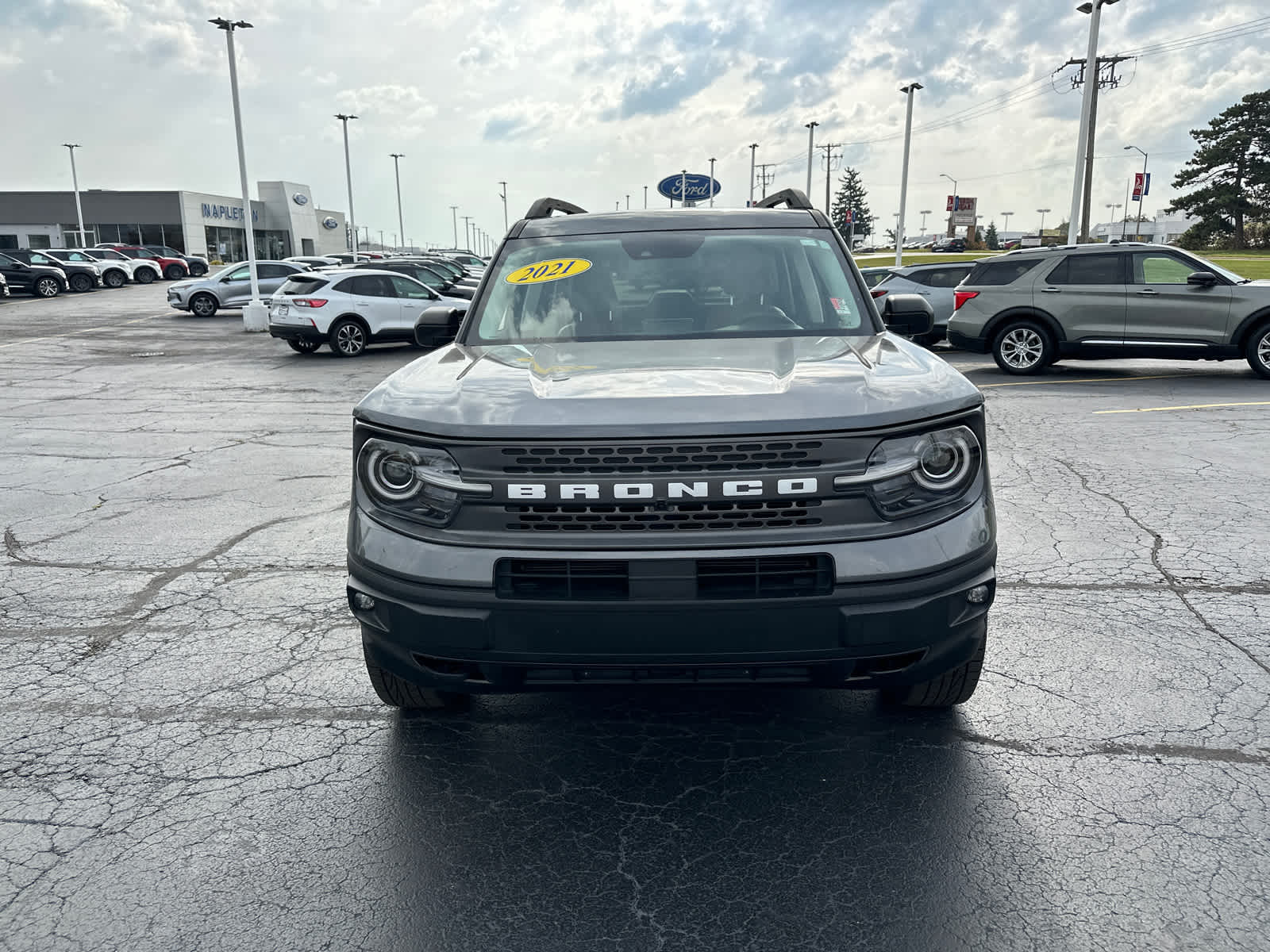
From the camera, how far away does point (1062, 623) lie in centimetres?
448

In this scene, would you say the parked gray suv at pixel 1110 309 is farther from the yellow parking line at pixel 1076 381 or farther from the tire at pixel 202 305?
the tire at pixel 202 305

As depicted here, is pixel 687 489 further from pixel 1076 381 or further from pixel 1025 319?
pixel 1025 319

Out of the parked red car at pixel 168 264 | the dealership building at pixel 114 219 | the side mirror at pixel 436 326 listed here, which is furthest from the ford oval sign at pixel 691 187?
the dealership building at pixel 114 219

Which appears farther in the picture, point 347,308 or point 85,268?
point 85,268

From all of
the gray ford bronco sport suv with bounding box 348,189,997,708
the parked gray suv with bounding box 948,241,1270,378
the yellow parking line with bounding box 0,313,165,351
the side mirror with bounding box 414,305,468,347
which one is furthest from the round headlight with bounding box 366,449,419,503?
the yellow parking line with bounding box 0,313,165,351

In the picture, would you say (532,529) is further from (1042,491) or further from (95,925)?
(1042,491)

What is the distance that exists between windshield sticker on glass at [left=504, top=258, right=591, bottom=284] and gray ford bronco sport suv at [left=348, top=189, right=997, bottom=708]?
134 cm

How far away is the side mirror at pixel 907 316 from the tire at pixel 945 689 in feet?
5.39

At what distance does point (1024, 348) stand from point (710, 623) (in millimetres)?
13113

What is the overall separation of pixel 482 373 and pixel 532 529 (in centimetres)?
75

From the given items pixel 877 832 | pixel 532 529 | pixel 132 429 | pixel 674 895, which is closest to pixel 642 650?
pixel 532 529

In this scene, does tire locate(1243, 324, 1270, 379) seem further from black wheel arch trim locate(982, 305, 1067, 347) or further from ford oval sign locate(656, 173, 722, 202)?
ford oval sign locate(656, 173, 722, 202)

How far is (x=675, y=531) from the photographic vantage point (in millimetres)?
2682

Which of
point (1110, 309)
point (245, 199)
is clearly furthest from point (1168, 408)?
point (245, 199)
